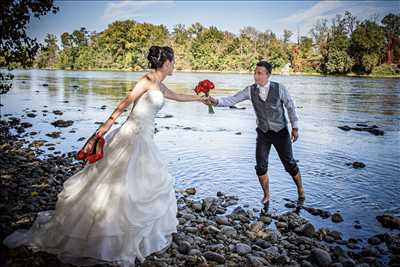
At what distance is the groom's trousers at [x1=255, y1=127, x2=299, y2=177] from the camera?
690cm

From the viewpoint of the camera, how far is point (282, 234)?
19.8ft

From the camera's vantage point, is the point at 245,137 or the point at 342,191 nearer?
the point at 342,191

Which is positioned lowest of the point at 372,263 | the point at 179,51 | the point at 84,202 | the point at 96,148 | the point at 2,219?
Answer: the point at 372,263

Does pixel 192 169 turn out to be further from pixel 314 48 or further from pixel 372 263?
pixel 314 48

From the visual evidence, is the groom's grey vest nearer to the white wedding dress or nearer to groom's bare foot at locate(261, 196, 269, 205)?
groom's bare foot at locate(261, 196, 269, 205)

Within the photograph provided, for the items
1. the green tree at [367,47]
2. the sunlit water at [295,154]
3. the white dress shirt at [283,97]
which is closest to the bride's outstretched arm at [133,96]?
the white dress shirt at [283,97]

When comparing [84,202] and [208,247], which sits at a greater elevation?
[84,202]

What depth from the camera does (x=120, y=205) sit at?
443cm

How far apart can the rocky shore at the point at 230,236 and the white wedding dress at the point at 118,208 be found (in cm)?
24

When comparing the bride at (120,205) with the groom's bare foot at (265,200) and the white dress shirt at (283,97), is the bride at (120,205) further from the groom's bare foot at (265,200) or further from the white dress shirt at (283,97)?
the groom's bare foot at (265,200)

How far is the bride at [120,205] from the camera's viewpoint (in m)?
4.34

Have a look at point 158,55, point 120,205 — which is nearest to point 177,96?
point 158,55

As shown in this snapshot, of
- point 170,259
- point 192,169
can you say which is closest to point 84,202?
point 170,259

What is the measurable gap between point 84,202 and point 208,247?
187cm
